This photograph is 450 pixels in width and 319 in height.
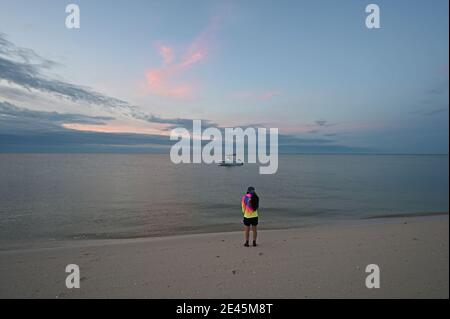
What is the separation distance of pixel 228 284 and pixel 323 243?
539cm

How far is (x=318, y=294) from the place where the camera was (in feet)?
18.6

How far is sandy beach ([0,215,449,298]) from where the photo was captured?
5883 millimetres

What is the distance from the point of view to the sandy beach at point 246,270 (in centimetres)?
588

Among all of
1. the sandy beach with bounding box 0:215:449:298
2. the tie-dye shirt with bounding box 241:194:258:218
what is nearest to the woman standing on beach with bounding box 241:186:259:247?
the tie-dye shirt with bounding box 241:194:258:218

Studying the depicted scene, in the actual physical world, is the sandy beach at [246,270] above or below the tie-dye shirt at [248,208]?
below

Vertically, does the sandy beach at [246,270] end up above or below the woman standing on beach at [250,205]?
below

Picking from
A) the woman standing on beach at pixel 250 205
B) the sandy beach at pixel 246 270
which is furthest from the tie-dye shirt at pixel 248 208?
the sandy beach at pixel 246 270

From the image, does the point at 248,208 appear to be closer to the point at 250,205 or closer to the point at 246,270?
the point at 250,205

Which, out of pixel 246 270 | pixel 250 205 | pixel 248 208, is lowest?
pixel 246 270

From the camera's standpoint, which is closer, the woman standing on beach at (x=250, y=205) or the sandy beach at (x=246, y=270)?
the sandy beach at (x=246, y=270)

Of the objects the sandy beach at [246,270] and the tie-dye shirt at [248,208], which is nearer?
the sandy beach at [246,270]

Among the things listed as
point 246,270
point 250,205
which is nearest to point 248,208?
point 250,205

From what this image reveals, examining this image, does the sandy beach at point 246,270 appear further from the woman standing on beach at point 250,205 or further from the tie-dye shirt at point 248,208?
the tie-dye shirt at point 248,208

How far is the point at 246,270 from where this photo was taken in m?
7.11
